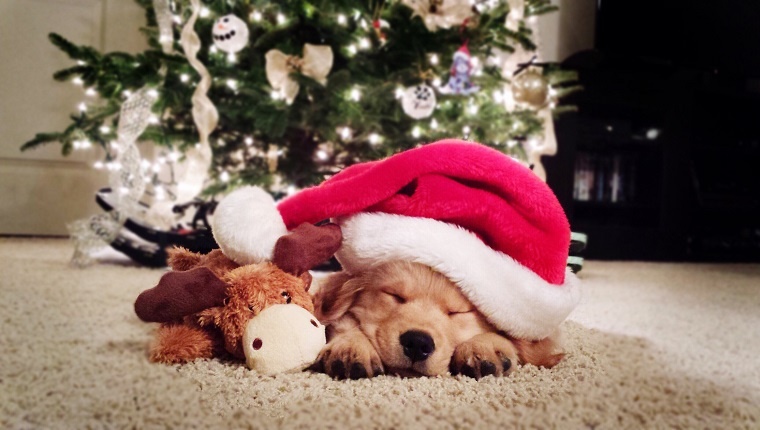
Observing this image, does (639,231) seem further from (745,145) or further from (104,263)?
(104,263)

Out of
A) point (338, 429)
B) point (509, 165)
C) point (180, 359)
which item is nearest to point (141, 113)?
point (180, 359)

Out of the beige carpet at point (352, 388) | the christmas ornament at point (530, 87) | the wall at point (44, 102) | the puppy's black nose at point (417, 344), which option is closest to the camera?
the beige carpet at point (352, 388)

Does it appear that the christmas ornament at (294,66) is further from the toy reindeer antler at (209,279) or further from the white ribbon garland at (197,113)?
the toy reindeer antler at (209,279)

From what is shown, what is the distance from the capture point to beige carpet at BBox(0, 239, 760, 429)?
0.52 meters

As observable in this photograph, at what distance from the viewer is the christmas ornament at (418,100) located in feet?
5.03

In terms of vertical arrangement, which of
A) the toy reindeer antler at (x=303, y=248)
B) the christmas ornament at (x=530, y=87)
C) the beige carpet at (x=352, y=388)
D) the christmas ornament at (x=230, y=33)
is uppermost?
the christmas ornament at (x=230, y=33)

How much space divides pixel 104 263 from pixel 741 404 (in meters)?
1.67

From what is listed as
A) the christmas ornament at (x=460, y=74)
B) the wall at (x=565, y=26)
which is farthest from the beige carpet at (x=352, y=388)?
the wall at (x=565, y=26)

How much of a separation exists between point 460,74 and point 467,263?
1.08m

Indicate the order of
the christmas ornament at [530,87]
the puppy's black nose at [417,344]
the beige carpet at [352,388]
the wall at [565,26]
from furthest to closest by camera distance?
the wall at [565,26], the christmas ornament at [530,87], the puppy's black nose at [417,344], the beige carpet at [352,388]

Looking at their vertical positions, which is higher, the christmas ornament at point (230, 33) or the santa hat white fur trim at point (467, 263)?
the christmas ornament at point (230, 33)

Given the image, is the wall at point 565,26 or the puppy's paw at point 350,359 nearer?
the puppy's paw at point 350,359

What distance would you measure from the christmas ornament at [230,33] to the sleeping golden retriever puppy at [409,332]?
920 mm

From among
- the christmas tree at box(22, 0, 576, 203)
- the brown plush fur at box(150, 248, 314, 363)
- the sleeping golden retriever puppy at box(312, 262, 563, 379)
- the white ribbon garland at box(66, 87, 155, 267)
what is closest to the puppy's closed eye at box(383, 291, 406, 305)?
the sleeping golden retriever puppy at box(312, 262, 563, 379)
